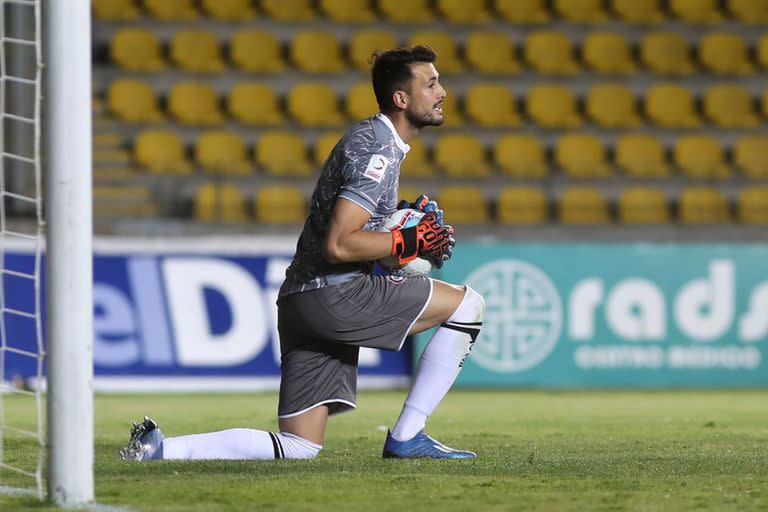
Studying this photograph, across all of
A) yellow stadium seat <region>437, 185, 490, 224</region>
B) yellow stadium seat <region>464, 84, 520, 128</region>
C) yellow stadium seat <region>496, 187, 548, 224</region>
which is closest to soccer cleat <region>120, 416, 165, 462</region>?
yellow stadium seat <region>437, 185, 490, 224</region>

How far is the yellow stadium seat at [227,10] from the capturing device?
17766 millimetres

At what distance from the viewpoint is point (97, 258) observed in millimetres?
12430

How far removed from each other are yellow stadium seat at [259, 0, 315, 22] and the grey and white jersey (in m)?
12.1

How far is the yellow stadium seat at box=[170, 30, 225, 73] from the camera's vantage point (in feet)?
56.9

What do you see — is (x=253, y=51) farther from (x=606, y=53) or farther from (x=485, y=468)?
(x=485, y=468)

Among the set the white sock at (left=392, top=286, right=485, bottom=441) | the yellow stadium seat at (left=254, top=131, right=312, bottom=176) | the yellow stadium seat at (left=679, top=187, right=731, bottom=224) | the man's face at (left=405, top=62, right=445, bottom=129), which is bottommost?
the white sock at (left=392, top=286, right=485, bottom=441)

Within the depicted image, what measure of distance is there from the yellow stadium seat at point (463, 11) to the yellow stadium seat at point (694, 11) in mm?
2499

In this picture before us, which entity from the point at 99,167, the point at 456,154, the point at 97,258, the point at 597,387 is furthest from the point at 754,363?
the point at 99,167

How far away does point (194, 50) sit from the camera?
17.4m

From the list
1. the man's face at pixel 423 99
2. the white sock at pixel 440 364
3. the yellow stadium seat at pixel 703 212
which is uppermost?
the man's face at pixel 423 99

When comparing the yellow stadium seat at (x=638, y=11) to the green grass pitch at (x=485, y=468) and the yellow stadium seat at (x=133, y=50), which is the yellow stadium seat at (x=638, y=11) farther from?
the green grass pitch at (x=485, y=468)

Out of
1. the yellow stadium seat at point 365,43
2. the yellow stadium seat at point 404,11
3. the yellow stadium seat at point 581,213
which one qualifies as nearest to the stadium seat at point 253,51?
the yellow stadium seat at point 365,43

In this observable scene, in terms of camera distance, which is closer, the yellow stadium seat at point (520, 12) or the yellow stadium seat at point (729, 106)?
the yellow stadium seat at point (729, 106)

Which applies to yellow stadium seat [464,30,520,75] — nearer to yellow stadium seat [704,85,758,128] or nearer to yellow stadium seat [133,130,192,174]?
yellow stadium seat [704,85,758,128]
